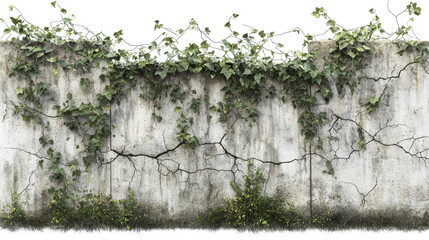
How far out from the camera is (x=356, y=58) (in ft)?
15.8

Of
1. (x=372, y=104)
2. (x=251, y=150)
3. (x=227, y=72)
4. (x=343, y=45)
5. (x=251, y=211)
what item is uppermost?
(x=343, y=45)

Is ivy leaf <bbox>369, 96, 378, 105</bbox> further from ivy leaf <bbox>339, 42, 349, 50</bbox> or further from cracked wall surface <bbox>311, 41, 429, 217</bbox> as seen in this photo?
ivy leaf <bbox>339, 42, 349, 50</bbox>

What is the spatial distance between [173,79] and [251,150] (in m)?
0.98

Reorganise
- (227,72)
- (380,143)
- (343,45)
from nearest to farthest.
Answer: (227,72)
(343,45)
(380,143)

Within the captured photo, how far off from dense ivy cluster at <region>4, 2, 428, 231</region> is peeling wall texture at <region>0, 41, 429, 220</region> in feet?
0.23

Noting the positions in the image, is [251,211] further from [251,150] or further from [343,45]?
[343,45]

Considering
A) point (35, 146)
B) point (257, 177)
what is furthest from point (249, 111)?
point (35, 146)

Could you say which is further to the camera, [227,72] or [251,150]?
[251,150]

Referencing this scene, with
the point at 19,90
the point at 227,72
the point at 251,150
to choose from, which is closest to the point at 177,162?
the point at 251,150

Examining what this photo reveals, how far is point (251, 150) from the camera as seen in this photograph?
189 inches

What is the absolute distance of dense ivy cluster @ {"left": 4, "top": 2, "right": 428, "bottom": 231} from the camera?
4699 mm

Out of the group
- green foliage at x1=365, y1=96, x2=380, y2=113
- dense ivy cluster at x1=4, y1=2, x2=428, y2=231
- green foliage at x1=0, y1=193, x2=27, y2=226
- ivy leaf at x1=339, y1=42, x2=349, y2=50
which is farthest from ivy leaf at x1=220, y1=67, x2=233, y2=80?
green foliage at x1=0, y1=193, x2=27, y2=226

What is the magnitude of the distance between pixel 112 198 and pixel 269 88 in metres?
1.79

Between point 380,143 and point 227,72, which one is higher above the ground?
point 227,72
